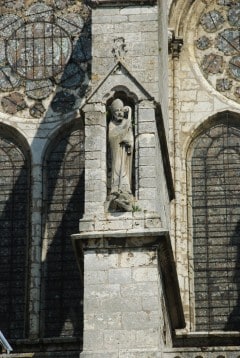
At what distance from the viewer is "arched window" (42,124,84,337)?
2214 centimetres

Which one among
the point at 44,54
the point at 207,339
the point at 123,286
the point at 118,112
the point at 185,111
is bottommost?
the point at 207,339

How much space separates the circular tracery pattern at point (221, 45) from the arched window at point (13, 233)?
3.26 metres

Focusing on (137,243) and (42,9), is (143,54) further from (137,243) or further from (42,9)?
(42,9)

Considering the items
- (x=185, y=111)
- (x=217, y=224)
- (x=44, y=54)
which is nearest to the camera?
(x=217, y=224)

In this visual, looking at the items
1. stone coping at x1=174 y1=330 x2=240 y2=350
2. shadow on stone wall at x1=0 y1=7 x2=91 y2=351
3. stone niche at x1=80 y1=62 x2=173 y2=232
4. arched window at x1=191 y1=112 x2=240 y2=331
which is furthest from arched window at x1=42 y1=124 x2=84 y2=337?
stone niche at x1=80 y1=62 x2=173 y2=232

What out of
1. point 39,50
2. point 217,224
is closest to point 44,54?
point 39,50

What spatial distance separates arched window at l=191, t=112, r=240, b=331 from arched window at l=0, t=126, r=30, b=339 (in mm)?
2531

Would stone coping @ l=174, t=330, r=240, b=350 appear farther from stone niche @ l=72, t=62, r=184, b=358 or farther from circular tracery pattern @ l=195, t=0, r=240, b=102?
circular tracery pattern @ l=195, t=0, r=240, b=102

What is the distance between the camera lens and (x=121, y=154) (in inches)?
736

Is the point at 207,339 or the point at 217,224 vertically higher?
the point at 217,224

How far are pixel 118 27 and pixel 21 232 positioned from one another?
4.39 metres

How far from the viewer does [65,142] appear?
2352 cm

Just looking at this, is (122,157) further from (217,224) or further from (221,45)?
(221,45)

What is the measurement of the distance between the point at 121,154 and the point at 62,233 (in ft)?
13.9
